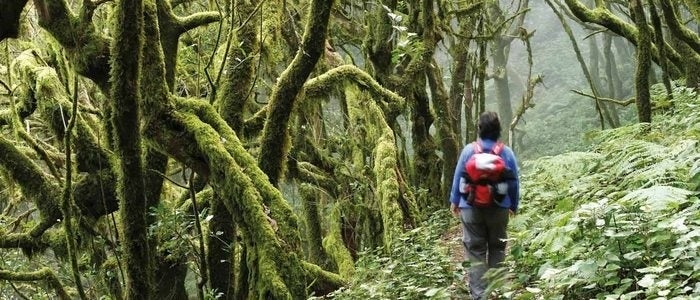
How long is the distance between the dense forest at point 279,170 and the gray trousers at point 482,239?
19 centimetres

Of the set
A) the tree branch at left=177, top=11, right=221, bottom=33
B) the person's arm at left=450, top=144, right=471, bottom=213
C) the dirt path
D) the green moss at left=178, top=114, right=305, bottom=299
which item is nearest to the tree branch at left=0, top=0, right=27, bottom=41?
the green moss at left=178, top=114, right=305, bottom=299

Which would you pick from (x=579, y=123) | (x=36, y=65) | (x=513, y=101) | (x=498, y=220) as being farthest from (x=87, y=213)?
(x=513, y=101)

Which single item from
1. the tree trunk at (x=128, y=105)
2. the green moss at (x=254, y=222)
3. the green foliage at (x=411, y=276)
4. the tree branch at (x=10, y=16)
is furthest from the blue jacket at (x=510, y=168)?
the tree branch at (x=10, y=16)

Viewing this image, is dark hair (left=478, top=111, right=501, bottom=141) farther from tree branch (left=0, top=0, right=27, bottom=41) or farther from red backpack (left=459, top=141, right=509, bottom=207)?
tree branch (left=0, top=0, right=27, bottom=41)

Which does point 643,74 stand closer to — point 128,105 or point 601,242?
point 601,242

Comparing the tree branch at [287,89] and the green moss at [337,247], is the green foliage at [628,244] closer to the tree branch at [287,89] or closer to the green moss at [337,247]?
the tree branch at [287,89]

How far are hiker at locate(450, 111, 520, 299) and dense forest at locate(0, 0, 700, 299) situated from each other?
0.25m

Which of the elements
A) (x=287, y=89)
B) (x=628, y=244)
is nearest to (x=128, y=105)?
(x=287, y=89)

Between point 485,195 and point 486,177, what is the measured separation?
0.45 feet

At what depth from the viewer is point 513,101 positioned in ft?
134

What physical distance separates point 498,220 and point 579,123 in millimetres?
26252

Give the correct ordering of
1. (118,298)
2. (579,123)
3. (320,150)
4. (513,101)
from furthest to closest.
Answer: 1. (513,101)
2. (579,123)
3. (320,150)
4. (118,298)

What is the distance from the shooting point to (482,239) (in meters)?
5.09

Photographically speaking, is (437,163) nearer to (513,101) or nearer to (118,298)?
(118,298)
